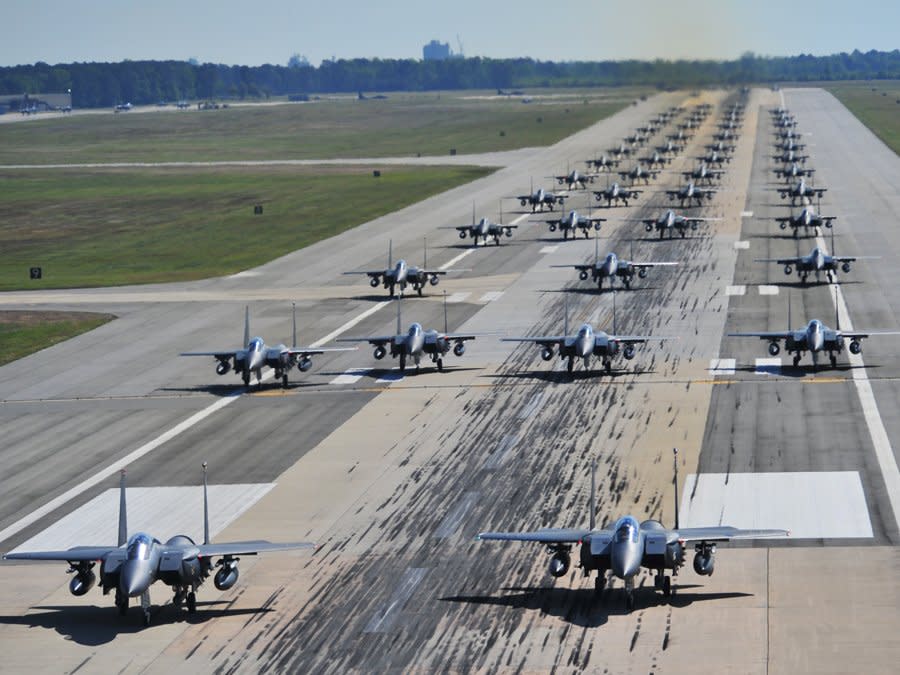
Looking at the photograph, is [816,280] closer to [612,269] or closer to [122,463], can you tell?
[612,269]

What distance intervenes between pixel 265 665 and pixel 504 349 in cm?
5430

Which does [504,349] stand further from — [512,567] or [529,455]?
[512,567]

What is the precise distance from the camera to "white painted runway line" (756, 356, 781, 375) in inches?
3442

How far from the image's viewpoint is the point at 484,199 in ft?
655

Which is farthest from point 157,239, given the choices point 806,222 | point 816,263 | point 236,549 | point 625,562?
point 625,562

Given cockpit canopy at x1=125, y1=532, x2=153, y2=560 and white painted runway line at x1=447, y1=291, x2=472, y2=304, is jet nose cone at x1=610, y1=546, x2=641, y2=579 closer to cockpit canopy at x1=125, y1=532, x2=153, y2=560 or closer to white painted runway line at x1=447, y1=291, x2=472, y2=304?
cockpit canopy at x1=125, y1=532, x2=153, y2=560

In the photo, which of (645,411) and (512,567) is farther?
(645,411)

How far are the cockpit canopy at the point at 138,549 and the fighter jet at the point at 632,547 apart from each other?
11.1m

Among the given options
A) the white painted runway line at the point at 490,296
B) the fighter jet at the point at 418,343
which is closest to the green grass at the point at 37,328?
the fighter jet at the point at 418,343

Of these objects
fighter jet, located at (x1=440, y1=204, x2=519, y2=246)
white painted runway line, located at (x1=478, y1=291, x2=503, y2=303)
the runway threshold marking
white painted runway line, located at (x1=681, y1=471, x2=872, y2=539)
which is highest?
fighter jet, located at (x1=440, y1=204, x2=519, y2=246)

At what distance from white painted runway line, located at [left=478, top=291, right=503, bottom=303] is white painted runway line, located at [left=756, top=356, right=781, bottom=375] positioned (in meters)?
32.8

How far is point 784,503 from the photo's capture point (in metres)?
61.2

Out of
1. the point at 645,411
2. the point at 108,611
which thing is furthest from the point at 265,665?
the point at 645,411

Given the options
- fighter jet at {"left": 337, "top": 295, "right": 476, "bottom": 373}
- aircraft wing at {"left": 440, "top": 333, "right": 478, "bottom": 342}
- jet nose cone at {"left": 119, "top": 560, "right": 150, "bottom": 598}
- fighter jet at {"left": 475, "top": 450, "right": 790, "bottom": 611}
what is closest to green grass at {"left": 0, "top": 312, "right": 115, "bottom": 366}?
fighter jet at {"left": 337, "top": 295, "right": 476, "bottom": 373}
